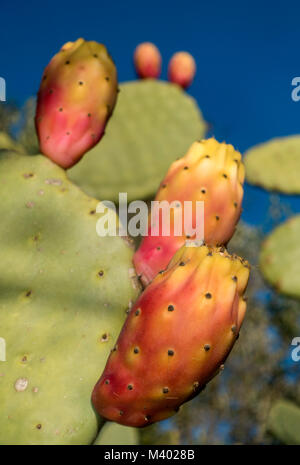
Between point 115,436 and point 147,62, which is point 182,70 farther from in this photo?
point 115,436

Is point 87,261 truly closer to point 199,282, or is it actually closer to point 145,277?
point 145,277

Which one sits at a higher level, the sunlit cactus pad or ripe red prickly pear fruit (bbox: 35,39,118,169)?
ripe red prickly pear fruit (bbox: 35,39,118,169)

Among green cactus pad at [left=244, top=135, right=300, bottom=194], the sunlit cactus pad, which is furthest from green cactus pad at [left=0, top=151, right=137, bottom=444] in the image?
green cactus pad at [left=244, top=135, right=300, bottom=194]

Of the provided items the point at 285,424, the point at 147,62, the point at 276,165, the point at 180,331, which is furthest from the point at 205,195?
the point at 147,62

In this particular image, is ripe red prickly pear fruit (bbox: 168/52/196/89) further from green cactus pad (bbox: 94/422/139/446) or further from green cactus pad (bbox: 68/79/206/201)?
green cactus pad (bbox: 94/422/139/446)

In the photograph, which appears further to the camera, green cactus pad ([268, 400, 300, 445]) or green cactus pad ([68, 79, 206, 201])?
green cactus pad ([68, 79, 206, 201])

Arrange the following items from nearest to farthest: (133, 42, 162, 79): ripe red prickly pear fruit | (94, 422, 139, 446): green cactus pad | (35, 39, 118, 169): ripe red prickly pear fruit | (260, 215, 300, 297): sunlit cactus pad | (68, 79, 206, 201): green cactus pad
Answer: (35, 39, 118, 169): ripe red prickly pear fruit, (94, 422, 139, 446): green cactus pad, (260, 215, 300, 297): sunlit cactus pad, (68, 79, 206, 201): green cactus pad, (133, 42, 162, 79): ripe red prickly pear fruit

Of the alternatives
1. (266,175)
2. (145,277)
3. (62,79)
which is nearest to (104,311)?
(145,277)
